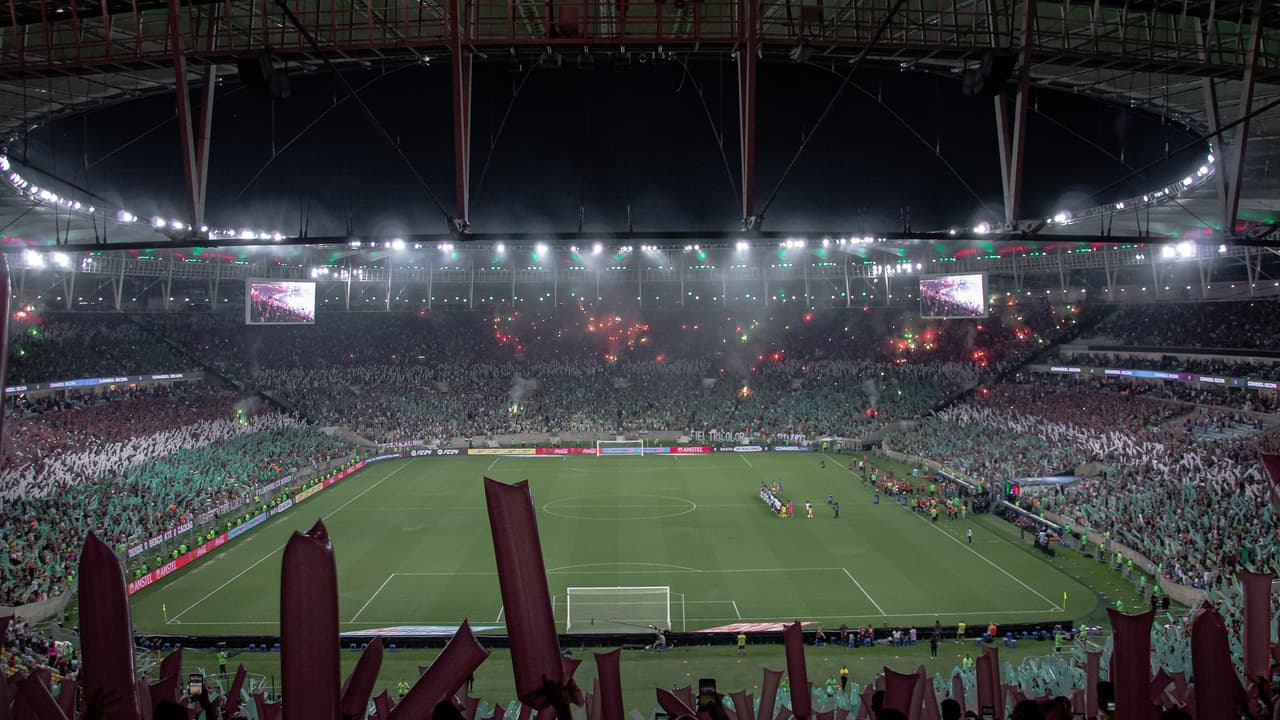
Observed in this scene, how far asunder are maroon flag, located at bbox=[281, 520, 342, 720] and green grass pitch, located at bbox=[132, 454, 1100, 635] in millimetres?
21483

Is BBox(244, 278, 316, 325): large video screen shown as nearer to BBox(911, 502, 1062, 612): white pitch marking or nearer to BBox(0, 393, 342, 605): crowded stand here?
BBox(0, 393, 342, 605): crowded stand

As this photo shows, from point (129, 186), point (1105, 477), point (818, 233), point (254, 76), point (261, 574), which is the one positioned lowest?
point (261, 574)

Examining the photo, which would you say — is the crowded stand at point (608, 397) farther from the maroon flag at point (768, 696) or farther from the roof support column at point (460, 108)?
the maroon flag at point (768, 696)

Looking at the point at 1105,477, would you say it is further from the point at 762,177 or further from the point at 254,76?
the point at 254,76

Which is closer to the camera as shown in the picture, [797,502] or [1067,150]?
[1067,150]

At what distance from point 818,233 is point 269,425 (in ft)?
151

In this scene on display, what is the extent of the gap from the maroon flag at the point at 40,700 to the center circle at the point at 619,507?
110 ft

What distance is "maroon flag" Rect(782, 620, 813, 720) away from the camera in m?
3.74

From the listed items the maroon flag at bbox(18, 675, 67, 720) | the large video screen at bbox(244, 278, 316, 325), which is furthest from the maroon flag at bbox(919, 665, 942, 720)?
the large video screen at bbox(244, 278, 316, 325)

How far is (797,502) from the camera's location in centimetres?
3788

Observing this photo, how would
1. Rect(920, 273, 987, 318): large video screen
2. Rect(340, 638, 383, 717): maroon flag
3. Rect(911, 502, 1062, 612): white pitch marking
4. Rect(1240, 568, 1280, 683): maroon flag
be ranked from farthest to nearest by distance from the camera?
1. Rect(920, 273, 987, 318): large video screen
2. Rect(911, 502, 1062, 612): white pitch marking
3. Rect(1240, 568, 1280, 683): maroon flag
4. Rect(340, 638, 383, 717): maroon flag

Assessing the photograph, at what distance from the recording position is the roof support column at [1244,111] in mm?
10523

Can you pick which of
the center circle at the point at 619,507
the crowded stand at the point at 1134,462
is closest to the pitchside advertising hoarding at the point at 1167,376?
the crowded stand at the point at 1134,462

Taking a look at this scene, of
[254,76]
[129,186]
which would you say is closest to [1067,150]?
[254,76]
